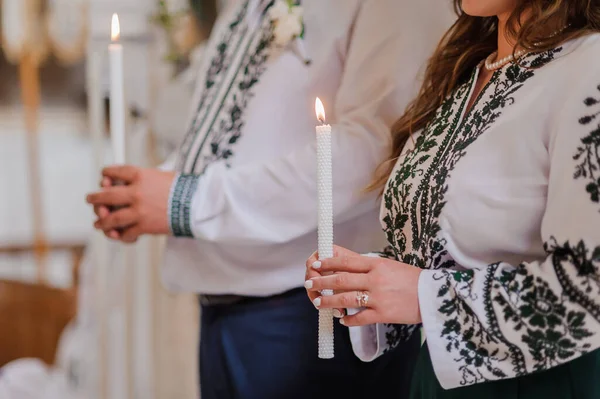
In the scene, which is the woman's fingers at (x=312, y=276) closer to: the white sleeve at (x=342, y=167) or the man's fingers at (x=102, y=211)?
the white sleeve at (x=342, y=167)

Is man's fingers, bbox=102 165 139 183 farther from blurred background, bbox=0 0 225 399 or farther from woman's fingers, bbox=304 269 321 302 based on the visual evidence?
woman's fingers, bbox=304 269 321 302

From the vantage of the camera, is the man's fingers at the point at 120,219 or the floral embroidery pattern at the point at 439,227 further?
the man's fingers at the point at 120,219

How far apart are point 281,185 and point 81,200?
81.2 inches

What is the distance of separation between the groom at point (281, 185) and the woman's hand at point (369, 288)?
0.34 meters

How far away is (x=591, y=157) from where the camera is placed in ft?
Result: 2.19

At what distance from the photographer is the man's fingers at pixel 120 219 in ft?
3.88

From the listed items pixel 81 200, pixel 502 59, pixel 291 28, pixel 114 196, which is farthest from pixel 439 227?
pixel 81 200

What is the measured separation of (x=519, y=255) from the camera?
78 centimetres

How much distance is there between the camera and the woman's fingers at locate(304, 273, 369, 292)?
0.75m

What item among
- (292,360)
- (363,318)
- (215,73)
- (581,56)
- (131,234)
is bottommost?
(292,360)

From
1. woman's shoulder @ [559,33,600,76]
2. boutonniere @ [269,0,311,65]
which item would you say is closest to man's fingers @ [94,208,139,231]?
boutonniere @ [269,0,311,65]

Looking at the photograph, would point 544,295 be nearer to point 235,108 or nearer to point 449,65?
point 449,65

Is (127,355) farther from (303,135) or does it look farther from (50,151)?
(50,151)

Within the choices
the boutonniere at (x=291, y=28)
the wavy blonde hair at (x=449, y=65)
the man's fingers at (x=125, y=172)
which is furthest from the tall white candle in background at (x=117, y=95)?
the wavy blonde hair at (x=449, y=65)
